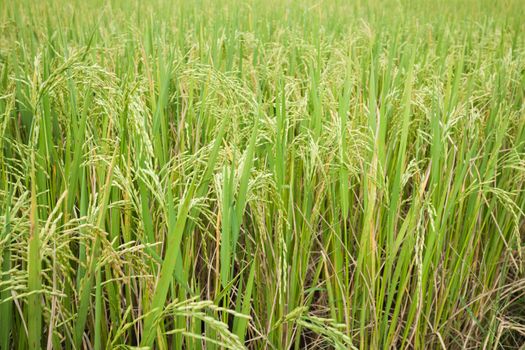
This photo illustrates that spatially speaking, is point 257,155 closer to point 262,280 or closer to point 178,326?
point 262,280

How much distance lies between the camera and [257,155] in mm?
1244

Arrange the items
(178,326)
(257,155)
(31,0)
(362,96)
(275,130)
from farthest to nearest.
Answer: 1. (31,0)
2. (362,96)
3. (257,155)
4. (275,130)
5. (178,326)

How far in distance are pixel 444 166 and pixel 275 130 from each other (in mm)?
569

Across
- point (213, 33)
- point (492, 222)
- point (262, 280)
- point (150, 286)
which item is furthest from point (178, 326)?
point (213, 33)

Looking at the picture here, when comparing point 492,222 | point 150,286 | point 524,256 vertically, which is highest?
point 150,286

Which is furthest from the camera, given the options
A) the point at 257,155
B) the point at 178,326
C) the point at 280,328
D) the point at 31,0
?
the point at 31,0

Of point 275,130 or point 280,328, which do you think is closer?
point 280,328

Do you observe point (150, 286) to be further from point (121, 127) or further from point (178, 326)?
point (121, 127)

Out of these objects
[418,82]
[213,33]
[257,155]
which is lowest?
[257,155]

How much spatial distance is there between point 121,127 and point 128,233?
23 centimetres

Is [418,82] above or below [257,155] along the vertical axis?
above

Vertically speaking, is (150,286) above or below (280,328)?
above

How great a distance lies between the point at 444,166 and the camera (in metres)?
1.27

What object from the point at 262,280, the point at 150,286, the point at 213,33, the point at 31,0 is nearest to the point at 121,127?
the point at 150,286
